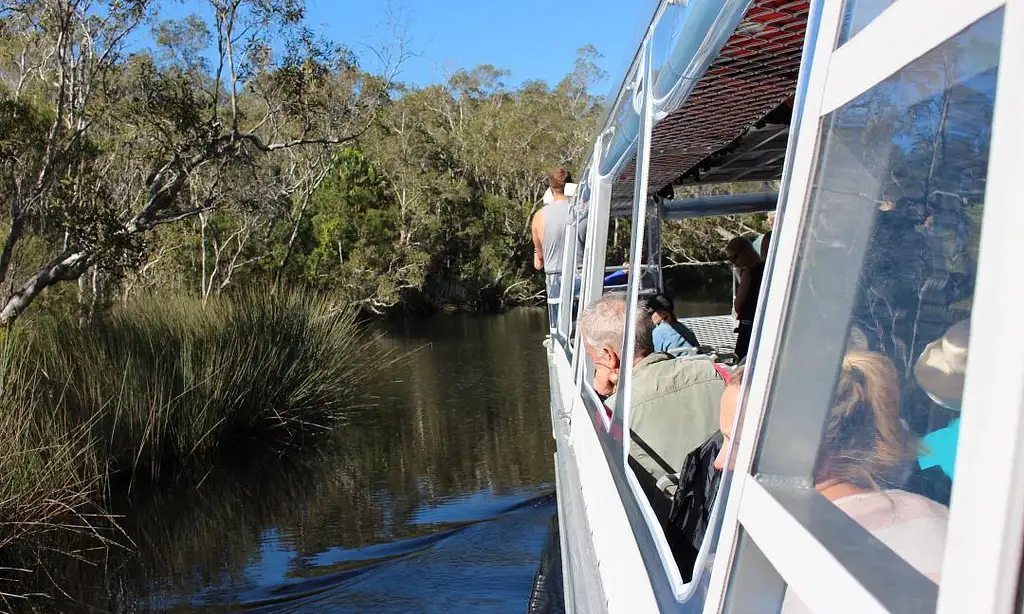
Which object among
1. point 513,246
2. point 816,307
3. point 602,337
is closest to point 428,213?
point 513,246

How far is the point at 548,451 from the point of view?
10.3 m

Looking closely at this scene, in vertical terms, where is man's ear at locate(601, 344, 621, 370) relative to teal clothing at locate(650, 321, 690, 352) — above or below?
above

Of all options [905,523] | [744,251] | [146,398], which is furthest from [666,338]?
[146,398]

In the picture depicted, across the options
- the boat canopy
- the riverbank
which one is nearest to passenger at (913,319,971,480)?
the boat canopy

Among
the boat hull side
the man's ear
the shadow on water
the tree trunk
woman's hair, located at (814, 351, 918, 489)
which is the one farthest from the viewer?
the tree trunk

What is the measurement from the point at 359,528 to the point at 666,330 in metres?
3.34

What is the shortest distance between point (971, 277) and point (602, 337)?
110 inches

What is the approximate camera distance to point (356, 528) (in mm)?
7844

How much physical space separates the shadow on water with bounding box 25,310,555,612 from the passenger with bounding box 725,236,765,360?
2.05 m

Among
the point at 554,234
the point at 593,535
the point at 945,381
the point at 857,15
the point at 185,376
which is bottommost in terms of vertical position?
the point at 185,376

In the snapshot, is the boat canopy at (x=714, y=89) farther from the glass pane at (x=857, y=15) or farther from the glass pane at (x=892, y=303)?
the glass pane at (x=892, y=303)

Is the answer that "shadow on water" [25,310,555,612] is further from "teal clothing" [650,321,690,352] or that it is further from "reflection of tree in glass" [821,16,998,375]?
"reflection of tree in glass" [821,16,998,375]

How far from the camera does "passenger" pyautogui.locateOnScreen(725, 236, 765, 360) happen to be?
6377 millimetres

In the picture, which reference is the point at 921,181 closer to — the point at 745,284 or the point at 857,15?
the point at 857,15
